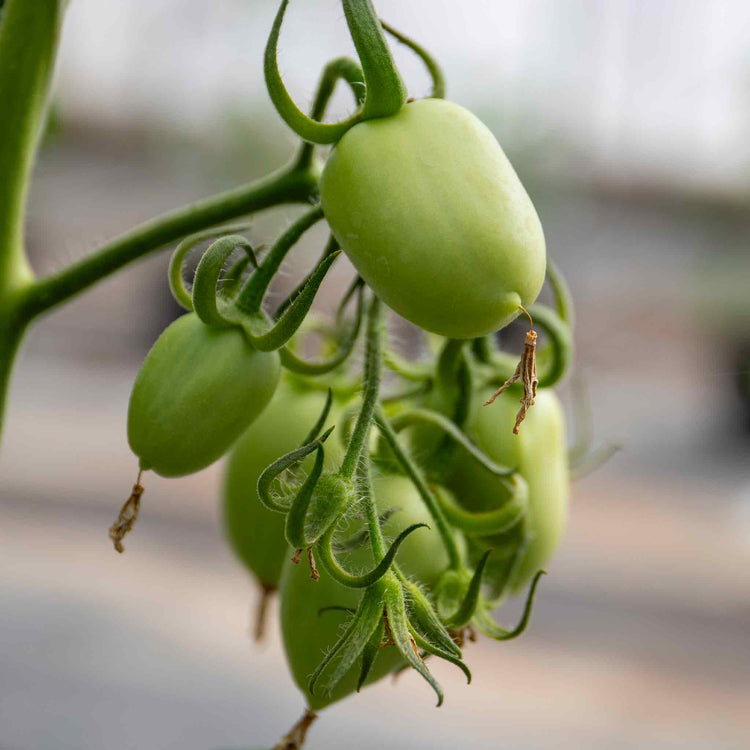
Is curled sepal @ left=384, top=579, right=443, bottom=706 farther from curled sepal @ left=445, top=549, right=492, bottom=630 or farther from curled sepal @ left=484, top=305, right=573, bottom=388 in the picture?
curled sepal @ left=484, top=305, right=573, bottom=388

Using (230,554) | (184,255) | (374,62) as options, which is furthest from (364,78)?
(230,554)

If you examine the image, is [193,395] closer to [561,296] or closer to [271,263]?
[271,263]

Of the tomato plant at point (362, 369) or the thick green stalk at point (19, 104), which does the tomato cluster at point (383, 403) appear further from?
the thick green stalk at point (19, 104)

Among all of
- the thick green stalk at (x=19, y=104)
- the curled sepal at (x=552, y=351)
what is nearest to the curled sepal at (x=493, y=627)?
the curled sepal at (x=552, y=351)

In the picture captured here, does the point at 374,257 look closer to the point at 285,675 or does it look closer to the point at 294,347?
the point at 294,347

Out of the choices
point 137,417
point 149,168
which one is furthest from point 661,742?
point 149,168

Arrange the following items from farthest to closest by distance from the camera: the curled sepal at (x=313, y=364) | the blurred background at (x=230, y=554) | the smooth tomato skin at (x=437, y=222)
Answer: the blurred background at (x=230, y=554) → the curled sepal at (x=313, y=364) → the smooth tomato skin at (x=437, y=222)
